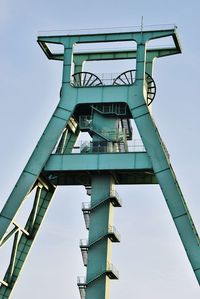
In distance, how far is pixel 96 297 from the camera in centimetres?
3797

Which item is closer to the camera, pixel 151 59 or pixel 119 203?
pixel 119 203

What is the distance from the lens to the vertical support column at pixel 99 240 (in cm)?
3806

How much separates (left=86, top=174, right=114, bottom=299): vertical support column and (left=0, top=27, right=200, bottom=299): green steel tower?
5 centimetres

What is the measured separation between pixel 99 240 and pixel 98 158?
4304 millimetres

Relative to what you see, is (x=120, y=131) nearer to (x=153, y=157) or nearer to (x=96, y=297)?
(x=153, y=157)

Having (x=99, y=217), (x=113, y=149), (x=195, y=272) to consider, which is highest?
(x=113, y=149)

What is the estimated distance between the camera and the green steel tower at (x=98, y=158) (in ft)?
126

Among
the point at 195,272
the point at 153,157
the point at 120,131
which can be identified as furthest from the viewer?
the point at 120,131

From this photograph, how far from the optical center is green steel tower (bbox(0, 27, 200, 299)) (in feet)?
126

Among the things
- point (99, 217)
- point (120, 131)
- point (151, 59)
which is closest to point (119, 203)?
point (99, 217)

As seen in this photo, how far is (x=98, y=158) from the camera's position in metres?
39.7

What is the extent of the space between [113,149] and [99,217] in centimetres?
401

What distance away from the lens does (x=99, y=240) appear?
38.8 metres

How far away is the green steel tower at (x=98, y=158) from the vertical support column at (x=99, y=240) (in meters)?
0.05
